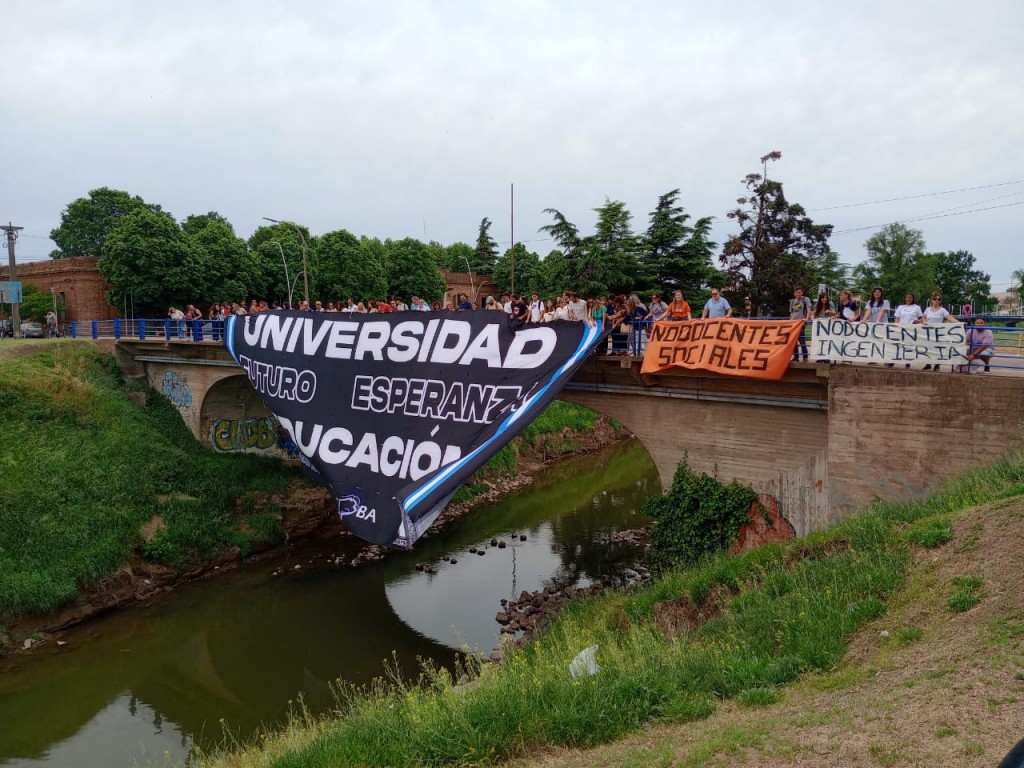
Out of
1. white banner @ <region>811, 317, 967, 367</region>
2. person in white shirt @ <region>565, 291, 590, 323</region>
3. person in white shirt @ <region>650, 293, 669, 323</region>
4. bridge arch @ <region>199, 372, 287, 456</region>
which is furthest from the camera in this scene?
bridge arch @ <region>199, 372, 287, 456</region>

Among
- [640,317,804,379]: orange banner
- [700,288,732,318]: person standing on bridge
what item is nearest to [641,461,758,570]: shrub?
[640,317,804,379]: orange banner

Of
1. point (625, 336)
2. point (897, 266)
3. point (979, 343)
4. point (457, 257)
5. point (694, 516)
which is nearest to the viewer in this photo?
point (979, 343)

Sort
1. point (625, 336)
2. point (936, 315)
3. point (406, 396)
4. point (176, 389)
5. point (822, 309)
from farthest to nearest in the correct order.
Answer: point (176, 389) < point (625, 336) < point (406, 396) < point (822, 309) < point (936, 315)

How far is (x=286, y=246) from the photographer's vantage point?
55.7 m

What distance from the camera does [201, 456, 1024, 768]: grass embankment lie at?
24.1 feet

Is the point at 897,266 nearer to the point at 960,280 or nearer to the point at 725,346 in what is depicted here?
the point at 960,280

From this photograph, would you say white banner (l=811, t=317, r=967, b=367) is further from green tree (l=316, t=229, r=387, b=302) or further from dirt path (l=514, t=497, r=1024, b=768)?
green tree (l=316, t=229, r=387, b=302)

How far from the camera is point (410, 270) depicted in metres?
65.4

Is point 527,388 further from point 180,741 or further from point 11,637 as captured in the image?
point 11,637

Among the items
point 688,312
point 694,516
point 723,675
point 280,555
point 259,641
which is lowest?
point 259,641

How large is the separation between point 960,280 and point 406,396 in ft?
245

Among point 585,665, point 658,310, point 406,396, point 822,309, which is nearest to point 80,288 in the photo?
point 406,396

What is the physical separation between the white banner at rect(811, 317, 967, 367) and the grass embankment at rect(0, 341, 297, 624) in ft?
67.2

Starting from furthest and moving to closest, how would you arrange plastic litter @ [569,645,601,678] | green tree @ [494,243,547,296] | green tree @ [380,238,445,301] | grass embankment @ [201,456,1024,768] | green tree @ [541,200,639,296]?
green tree @ [494,243,547,296]
green tree @ [380,238,445,301]
green tree @ [541,200,639,296]
plastic litter @ [569,645,601,678]
grass embankment @ [201,456,1024,768]
